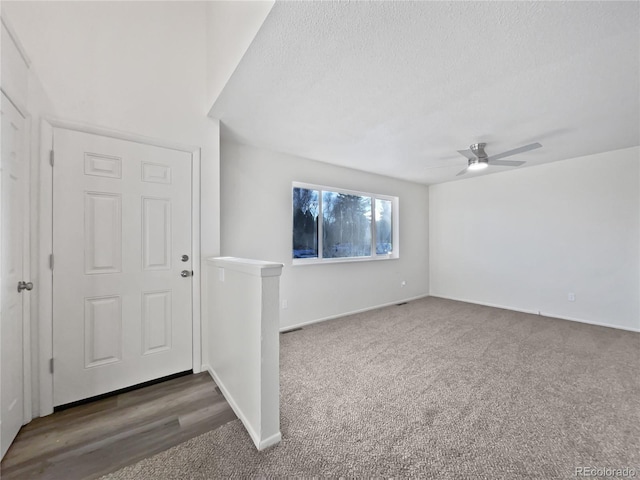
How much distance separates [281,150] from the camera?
11.2ft

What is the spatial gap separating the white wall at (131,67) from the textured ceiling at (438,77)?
0.34 metres

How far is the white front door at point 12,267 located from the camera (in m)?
1.40

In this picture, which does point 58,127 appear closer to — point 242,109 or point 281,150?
point 242,109

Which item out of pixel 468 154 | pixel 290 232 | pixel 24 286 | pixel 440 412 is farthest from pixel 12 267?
pixel 468 154

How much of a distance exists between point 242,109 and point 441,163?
3045 millimetres

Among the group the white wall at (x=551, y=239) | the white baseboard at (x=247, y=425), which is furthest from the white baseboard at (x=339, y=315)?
the white baseboard at (x=247, y=425)

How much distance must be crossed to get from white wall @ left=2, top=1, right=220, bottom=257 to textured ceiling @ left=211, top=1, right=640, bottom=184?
1.12 ft

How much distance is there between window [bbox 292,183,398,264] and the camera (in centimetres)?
375

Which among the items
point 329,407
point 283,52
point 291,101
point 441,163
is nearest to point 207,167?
point 291,101

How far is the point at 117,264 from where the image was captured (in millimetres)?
1998

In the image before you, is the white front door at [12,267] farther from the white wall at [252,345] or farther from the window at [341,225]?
the window at [341,225]

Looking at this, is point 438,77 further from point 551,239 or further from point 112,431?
point 551,239

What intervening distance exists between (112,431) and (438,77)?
326 centimetres
